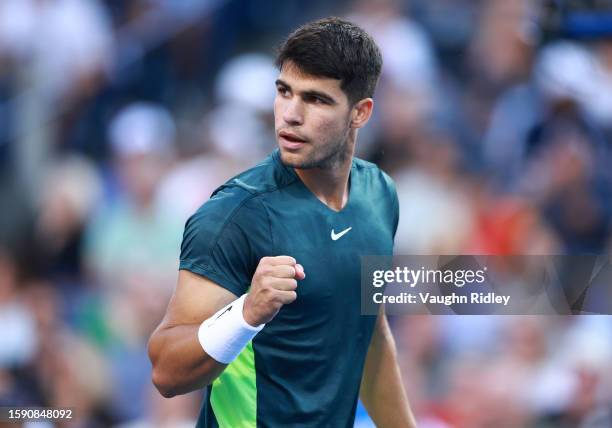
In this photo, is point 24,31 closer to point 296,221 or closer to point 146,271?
point 146,271

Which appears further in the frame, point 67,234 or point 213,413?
point 67,234

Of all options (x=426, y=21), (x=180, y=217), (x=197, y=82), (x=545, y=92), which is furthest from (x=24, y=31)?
(x=545, y=92)

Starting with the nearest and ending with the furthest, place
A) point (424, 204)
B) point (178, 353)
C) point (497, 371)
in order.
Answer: point (178, 353)
point (497, 371)
point (424, 204)

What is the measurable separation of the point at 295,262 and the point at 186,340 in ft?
1.19

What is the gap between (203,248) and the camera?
286 cm

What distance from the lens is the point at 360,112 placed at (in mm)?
3225

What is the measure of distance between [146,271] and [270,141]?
1.12m

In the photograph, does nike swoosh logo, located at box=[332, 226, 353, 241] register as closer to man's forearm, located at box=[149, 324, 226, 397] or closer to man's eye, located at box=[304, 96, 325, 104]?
man's eye, located at box=[304, 96, 325, 104]

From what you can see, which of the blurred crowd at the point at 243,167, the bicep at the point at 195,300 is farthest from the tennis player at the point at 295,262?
the blurred crowd at the point at 243,167

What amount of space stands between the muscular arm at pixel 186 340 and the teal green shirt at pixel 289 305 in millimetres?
56

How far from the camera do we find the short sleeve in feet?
9.39

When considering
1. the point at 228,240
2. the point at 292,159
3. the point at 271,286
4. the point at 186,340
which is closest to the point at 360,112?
the point at 292,159

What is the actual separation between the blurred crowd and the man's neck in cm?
219

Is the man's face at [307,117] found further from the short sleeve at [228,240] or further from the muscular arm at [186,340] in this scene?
the muscular arm at [186,340]
